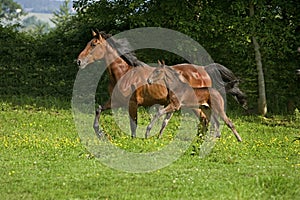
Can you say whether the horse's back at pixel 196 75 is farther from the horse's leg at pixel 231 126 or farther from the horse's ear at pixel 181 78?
the horse's leg at pixel 231 126

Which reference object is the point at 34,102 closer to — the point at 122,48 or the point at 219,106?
the point at 122,48

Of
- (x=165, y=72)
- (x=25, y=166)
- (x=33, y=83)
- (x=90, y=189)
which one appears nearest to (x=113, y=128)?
(x=165, y=72)

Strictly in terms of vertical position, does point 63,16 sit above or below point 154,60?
below

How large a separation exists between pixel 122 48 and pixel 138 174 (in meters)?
5.57

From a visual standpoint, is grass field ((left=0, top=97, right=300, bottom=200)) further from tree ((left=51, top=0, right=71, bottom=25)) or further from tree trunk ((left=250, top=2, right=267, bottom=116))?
tree ((left=51, top=0, right=71, bottom=25))

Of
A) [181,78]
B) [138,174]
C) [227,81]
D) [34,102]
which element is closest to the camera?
[138,174]

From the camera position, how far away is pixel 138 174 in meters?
10.6

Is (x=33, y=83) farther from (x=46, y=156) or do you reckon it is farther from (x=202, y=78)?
(x=46, y=156)

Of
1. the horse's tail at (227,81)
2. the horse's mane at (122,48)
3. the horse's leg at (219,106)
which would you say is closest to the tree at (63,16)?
the horse's tail at (227,81)

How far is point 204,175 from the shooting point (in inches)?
415

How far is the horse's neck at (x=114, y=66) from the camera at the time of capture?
595 inches

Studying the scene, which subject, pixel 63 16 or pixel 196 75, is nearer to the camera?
pixel 196 75

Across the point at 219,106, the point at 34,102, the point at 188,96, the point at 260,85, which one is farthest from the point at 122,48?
the point at 260,85

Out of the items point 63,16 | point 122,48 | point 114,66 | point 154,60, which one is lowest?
point 63,16
